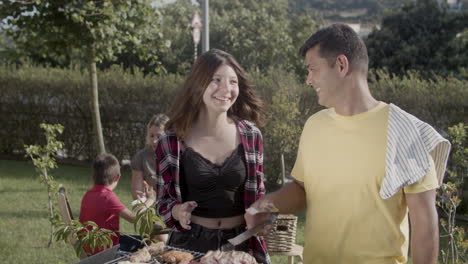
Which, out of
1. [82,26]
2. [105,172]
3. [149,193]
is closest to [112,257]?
[105,172]

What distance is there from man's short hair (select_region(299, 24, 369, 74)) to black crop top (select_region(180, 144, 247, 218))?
98cm

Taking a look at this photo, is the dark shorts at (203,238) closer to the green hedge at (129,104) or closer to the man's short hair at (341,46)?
the man's short hair at (341,46)

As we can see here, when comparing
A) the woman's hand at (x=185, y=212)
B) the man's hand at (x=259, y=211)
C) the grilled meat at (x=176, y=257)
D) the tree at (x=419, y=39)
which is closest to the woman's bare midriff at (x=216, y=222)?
the woman's hand at (x=185, y=212)

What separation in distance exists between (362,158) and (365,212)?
0.65 ft

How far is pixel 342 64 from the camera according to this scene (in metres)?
2.20

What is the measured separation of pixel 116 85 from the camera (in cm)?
1252

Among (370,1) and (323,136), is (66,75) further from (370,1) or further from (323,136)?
(370,1)

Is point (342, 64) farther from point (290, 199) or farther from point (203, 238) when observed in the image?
point (203, 238)

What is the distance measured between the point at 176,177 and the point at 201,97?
0.44m

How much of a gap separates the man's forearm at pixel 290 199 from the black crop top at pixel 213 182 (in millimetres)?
520

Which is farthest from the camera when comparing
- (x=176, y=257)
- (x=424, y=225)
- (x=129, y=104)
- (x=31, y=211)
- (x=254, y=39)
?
(x=254, y=39)

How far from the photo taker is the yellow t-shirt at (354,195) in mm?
2111

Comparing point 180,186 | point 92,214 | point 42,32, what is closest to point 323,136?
point 180,186

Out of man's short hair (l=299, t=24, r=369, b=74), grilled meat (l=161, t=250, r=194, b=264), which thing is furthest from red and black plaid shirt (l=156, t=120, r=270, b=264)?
man's short hair (l=299, t=24, r=369, b=74)
